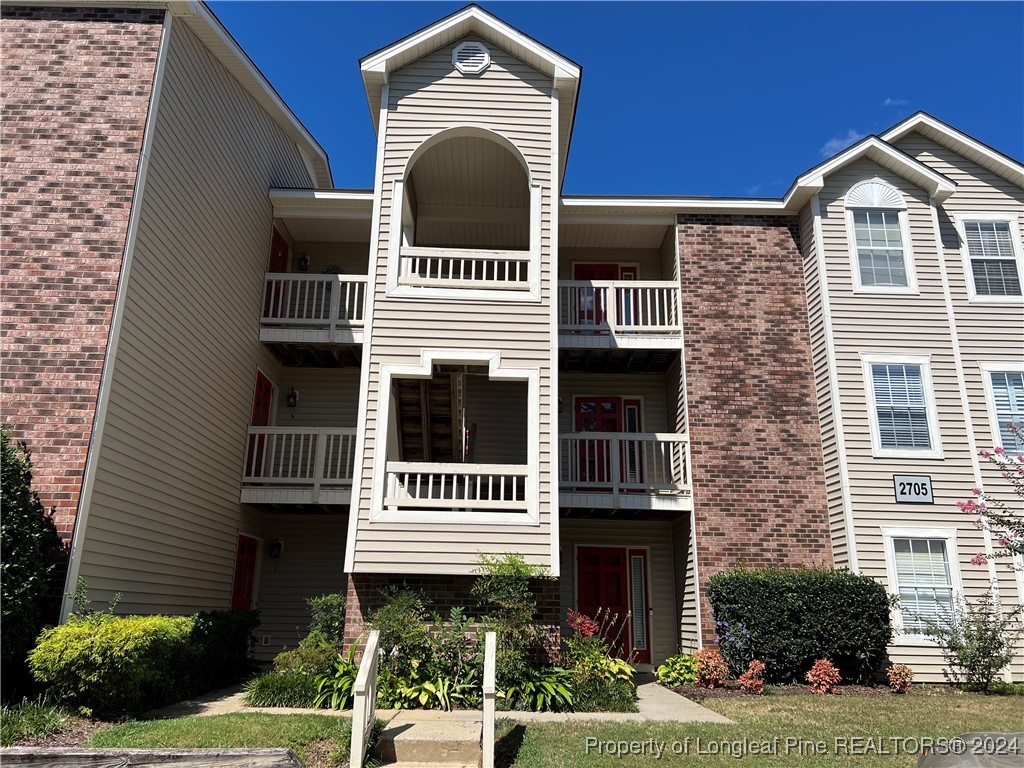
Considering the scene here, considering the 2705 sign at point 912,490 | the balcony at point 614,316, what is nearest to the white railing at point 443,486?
the balcony at point 614,316

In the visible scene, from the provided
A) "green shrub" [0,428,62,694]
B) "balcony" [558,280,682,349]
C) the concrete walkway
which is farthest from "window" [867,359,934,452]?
"green shrub" [0,428,62,694]

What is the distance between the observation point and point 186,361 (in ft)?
37.0

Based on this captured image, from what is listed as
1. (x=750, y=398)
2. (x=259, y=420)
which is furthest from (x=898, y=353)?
(x=259, y=420)

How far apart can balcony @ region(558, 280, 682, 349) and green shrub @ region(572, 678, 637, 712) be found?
20.3 feet

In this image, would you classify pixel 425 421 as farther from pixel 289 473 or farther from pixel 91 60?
pixel 91 60

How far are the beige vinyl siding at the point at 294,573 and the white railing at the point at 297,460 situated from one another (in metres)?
1.19

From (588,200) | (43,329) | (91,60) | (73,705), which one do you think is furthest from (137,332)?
(588,200)

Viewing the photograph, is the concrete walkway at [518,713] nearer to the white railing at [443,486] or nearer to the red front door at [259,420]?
the white railing at [443,486]

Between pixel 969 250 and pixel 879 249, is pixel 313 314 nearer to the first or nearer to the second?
pixel 879 249

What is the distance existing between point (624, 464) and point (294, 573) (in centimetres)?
672

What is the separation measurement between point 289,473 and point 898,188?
12650 millimetres

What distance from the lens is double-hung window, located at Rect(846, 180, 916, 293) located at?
13727 mm

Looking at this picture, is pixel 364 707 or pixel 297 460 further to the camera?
pixel 297 460

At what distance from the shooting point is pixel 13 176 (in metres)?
9.76
